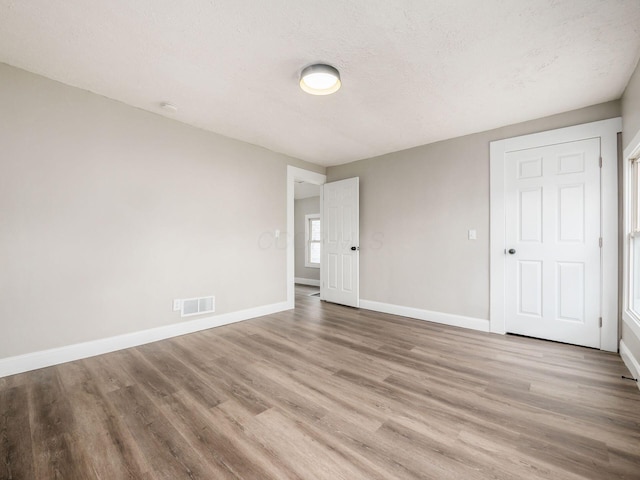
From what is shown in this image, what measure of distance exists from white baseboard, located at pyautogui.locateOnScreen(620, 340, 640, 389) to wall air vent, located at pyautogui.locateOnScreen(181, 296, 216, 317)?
412 centimetres

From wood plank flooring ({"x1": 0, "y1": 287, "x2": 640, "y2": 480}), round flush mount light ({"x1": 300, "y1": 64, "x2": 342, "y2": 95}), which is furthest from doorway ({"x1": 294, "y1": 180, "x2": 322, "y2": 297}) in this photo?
round flush mount light ({"x1": 300, "y1": 64, "x2": 342, "y2": 95})

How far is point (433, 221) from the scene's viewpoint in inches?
156

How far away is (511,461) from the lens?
1.42 meters

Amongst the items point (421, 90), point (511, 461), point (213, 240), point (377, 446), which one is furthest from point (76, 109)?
point (511, 461)

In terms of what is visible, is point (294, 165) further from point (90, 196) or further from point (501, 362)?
point (501, 362)

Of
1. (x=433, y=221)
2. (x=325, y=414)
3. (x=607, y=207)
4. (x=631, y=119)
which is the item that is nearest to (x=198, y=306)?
(x=325, y=414)

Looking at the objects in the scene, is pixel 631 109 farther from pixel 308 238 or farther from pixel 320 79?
pixel 308 238

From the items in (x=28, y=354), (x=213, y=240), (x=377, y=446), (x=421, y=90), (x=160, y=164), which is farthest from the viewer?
(x=213, y=240)

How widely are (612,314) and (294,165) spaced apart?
4345 millimetres

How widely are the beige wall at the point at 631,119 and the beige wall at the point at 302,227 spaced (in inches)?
230

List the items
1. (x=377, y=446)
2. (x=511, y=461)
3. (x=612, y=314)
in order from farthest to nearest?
(x=612, y=314) < (x=377, y=446) < (x=511, y=461)

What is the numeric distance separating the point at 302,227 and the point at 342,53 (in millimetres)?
6092

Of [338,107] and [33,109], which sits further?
[338,107]

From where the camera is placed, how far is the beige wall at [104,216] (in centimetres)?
235
